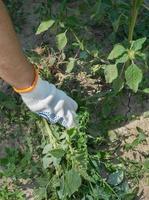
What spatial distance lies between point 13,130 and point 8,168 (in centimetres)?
20

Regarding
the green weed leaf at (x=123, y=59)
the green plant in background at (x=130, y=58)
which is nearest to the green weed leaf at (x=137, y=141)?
the green plant in background at (x=130, y=58)

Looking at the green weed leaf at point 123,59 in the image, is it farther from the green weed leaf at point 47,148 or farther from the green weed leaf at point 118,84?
the green weed leaf at point 47,148

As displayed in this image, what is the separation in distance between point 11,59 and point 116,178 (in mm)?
569

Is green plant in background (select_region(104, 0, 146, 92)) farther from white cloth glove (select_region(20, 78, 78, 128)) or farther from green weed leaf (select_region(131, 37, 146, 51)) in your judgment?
white cloth glove (select_region(20, 78, 78, 128))

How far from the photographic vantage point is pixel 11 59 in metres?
1.76

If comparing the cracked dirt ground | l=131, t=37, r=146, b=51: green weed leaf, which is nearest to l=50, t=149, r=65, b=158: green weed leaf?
the cracked dirt ground

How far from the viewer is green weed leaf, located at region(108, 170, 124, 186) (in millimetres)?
1907

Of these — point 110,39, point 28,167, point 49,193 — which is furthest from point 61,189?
point 110,39

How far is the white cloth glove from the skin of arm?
0.17 feet

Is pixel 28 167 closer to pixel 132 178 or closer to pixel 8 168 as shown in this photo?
pixel 8 168

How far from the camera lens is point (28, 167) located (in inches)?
78.8

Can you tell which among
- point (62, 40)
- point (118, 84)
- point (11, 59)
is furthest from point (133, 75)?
point (11, 59)

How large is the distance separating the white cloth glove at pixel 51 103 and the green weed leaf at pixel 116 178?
0.80 ft

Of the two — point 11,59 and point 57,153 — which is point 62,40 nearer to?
point 11,59
